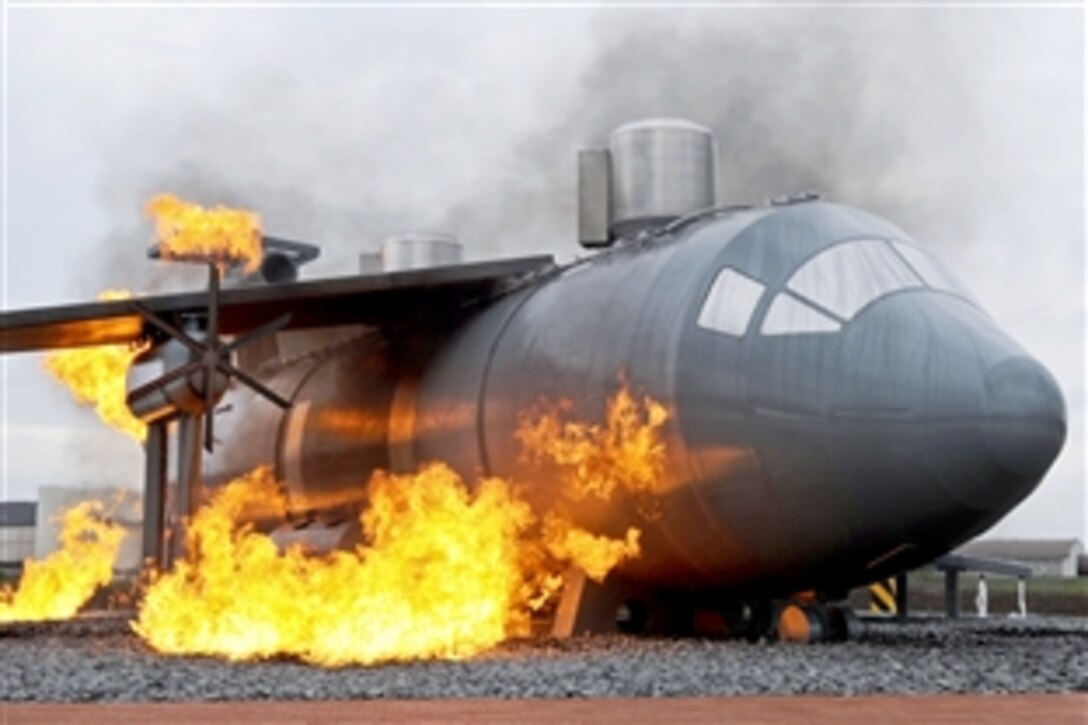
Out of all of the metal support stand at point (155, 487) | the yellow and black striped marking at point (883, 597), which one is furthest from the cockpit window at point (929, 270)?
the metal support stand at point (155, 487)

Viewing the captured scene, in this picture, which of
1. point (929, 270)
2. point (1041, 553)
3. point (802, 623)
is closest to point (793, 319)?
point (929, 270)

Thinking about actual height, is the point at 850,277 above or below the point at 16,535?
above

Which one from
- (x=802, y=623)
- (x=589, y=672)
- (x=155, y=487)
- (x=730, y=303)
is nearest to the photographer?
(x=589, y=672)

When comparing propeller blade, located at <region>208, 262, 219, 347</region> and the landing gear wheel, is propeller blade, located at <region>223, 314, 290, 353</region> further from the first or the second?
the landing gear wheel

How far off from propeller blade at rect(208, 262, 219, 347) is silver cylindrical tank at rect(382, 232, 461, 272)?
4887 millimetres

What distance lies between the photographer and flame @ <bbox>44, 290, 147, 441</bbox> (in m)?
23.5

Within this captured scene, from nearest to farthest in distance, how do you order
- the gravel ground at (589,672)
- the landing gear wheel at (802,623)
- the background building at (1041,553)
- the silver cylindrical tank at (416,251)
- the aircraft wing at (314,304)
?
the gravel ground at (589,672) → the landing gear wheel at (802,623) → the aircraft wing at (314,304) → the silver cylindrical tank at (416,251) → the background building at (1041,553)

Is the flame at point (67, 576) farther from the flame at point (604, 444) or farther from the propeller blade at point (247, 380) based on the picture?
the flame at point (604, 444)

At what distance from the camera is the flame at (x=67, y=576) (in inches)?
948

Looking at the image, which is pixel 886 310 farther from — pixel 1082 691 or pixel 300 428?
pixel 300 428

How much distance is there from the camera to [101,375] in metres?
23.8

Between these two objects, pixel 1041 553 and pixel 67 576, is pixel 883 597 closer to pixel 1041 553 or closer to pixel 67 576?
pixel 67 576

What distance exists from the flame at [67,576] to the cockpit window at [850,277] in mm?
15342

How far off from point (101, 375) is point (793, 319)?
14.3 meters
